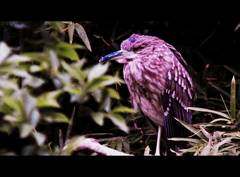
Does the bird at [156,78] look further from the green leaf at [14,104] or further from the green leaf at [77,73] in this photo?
the green leaf at [14,104]

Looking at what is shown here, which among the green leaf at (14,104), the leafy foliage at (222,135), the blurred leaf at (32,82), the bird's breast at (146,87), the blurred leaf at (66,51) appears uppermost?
the blurred leaf at (66,51)

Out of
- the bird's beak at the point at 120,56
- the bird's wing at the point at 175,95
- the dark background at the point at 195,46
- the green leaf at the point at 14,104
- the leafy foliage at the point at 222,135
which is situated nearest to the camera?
the green leaf at the point at 14,104

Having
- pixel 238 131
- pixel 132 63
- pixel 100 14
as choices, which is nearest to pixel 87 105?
pixel 132 63

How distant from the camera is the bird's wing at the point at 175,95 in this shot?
1.44 metres

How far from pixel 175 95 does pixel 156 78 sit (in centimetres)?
14

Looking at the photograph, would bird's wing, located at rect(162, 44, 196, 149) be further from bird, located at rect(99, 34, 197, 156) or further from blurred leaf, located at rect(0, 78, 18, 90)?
blurred leaf, located at rect(0, 78, 18, 90)

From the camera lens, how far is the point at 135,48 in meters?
1.42

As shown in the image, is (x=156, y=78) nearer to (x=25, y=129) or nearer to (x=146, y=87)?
(x=146, y=87)

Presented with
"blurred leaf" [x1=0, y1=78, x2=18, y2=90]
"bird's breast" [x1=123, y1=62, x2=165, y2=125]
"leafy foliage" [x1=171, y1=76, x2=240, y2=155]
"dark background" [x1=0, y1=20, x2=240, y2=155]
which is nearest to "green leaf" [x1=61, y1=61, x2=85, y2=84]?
"blurred leaf" [x1=0, y1=78, x2=18, y2=90]

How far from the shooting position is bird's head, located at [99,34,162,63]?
1402 mm

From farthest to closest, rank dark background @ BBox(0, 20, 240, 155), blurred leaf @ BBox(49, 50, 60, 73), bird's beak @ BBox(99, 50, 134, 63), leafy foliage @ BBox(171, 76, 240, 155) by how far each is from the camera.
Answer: dark background @ BBox(0, 20, 240, 155) → bird's beak @ BBox(99, 50, 134, 63) → leafy foliage @ BBox(171, 76, 240, 155) → blurred leaf @ BBox(49, 50, 60, 73)

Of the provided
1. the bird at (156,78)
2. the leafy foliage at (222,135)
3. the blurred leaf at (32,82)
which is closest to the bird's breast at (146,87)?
the bird at (156,78)

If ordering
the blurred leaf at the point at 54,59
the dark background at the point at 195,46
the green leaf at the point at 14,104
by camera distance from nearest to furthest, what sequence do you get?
the green leaf at the point at 14,104
the blurred leaf at the point at 54,59
the dark background at the point at 195,46
